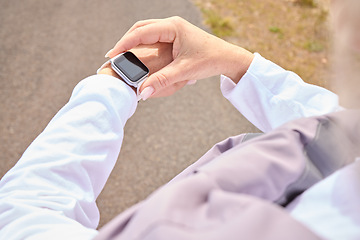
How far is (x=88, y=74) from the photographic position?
7.05ft

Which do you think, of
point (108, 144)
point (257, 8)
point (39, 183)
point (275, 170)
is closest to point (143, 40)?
point (108, 144)

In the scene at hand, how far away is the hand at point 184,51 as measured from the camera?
1030 millimetres

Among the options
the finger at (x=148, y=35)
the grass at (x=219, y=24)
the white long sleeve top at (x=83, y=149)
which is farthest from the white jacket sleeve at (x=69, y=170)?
the grass at (x=219, y=24)

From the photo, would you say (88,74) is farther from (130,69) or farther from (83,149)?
(83,149)

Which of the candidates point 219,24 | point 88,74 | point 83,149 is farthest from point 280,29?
point 83,149

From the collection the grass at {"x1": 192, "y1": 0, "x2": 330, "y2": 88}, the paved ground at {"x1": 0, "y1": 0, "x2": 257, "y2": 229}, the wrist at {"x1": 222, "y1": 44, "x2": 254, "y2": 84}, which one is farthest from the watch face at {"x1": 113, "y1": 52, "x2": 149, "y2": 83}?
the grass at {"x1": 192, "y1": 0, "x2": 330, "y2": 88}

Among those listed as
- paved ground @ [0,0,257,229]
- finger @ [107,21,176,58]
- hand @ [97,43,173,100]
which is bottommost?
paved ground @ [0,0,257,229]

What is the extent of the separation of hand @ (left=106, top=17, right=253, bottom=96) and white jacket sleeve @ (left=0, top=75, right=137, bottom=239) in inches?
5.4

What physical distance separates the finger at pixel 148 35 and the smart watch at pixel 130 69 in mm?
32

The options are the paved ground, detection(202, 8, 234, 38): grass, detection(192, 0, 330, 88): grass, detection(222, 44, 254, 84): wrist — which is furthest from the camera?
detection(202, 8, 234, 38): grass

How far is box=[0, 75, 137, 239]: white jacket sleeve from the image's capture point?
2.33ft

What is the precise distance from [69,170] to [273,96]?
0.62 m

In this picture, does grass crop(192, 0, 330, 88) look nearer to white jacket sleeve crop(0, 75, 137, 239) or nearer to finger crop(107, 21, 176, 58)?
finger crop(107, 21, 176, 58)

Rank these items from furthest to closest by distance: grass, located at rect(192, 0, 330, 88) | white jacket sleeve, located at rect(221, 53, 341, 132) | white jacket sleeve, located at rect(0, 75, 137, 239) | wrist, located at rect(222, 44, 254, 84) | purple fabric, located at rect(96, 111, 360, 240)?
grass, located at rect(192, 0, 330, 88) → wrist, located at rect(222, 44, 254, 84) → white jacket sleeve, located at rect(221, 53, 341, 132) → white jacket sleeve, located at rect(0, 75, 137, 239) → purple fabric, located at rect(96, 111, 360, 240)
